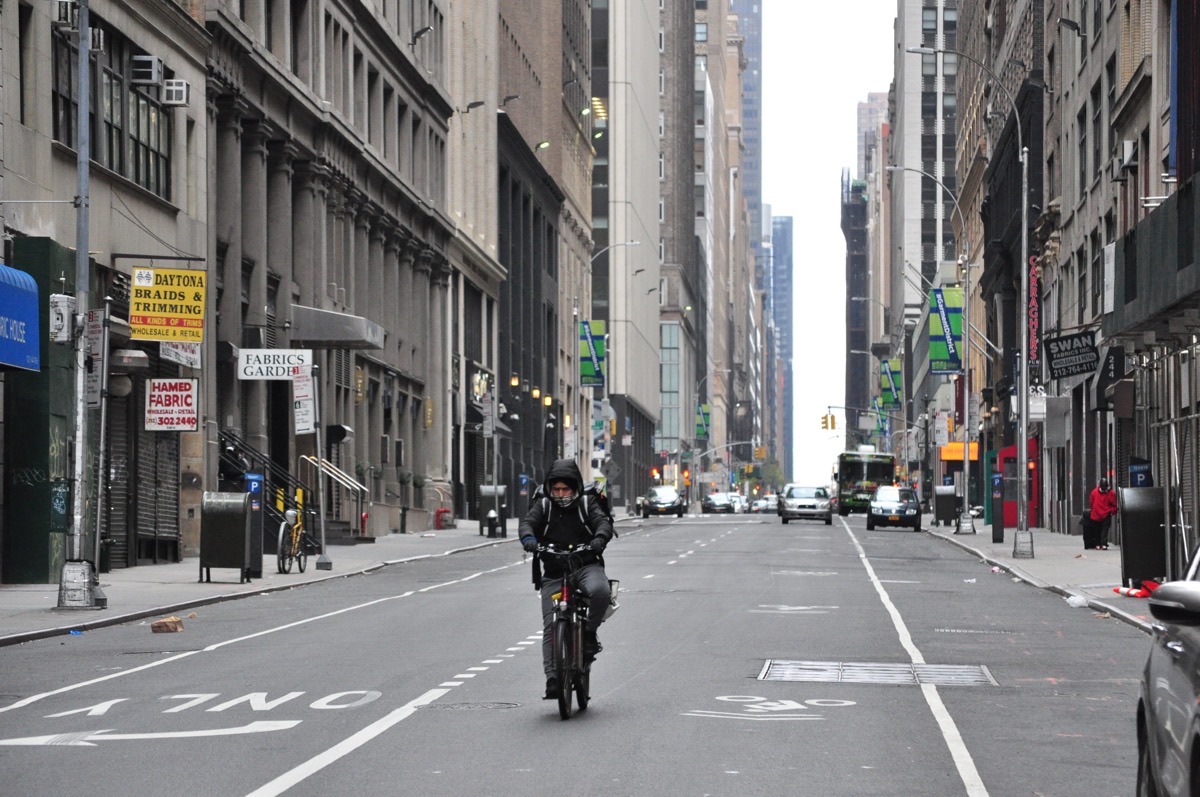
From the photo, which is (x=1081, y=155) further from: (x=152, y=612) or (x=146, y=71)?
(x=152, y=612)

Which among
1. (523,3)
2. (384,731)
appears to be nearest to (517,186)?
(523,3)

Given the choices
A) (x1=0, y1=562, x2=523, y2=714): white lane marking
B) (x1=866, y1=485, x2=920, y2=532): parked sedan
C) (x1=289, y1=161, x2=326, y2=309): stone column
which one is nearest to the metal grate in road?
(x1=0, y1=562, x2=523, y2=714): white lane marking

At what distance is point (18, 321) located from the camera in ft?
90.8

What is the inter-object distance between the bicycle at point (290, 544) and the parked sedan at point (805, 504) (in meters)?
45.6

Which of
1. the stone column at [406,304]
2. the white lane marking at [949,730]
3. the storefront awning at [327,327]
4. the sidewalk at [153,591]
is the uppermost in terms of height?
the stone column at [406,304]

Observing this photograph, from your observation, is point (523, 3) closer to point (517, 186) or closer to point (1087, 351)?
point (517, 186)

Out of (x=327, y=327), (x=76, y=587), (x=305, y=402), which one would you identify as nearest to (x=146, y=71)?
(x=305, y=402)

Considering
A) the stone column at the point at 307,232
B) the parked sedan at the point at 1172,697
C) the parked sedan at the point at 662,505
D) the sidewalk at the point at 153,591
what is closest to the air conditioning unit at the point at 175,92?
the sidewalk at the point at 153,591

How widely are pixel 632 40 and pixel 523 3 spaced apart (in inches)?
2054

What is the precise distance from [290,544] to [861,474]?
6114 cm

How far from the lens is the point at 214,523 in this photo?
31.2m

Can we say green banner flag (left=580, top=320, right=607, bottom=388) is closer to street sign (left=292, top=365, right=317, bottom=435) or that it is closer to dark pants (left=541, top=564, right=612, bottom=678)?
street sign (left=292, top=365, right=317, bottom=435)

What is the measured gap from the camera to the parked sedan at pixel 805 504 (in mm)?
79562

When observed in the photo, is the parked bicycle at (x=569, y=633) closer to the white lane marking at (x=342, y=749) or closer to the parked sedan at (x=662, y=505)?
the white lane marking at (x=342, y=749)
